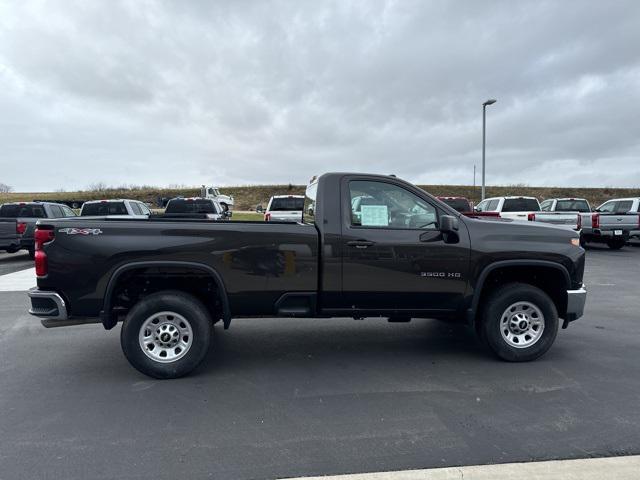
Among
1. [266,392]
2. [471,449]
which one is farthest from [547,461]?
[266,392]

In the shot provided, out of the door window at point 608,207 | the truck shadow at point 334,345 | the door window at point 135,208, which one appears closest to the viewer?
the truck shadow at point 334,345

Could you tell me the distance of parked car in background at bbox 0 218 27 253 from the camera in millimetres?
13445

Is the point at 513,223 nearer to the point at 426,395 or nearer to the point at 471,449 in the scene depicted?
the point at 426,395

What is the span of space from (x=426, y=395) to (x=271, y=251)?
197 cm

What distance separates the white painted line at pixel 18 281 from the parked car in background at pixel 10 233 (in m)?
2.26

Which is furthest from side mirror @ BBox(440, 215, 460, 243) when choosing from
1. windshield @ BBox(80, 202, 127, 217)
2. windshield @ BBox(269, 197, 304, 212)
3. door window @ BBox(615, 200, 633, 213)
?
door window @ BBox(615, 200, 633, 213)

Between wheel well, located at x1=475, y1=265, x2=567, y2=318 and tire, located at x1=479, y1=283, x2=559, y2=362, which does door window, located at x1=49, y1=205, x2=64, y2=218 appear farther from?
tire, located at x1=479, y1=283, x2=559, y2=362

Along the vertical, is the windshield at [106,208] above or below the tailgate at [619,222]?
above

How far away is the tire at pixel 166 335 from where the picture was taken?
444 centimetres

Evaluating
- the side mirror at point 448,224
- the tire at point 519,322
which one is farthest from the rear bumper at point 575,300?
the side mirror at point 448,224

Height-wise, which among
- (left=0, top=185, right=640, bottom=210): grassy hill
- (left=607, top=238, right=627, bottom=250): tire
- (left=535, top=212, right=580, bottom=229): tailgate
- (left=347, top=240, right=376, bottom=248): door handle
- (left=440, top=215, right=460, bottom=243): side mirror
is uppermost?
(left=0, top=185, right=640, bottom=210): grassy hill

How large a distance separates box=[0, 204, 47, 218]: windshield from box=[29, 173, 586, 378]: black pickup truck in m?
11.8

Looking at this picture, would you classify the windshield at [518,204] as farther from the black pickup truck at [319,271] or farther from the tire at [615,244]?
the black pickup truck at [319,271]

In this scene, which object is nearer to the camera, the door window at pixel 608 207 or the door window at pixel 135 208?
the door window at pixel 135 208
